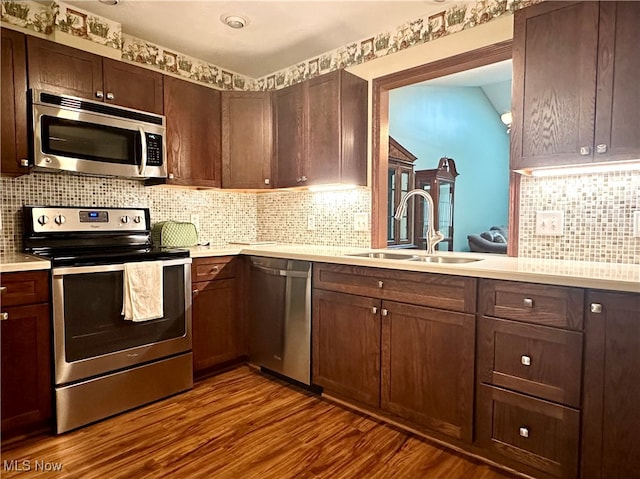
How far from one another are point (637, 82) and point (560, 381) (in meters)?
1.24

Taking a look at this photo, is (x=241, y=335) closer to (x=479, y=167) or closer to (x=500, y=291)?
(x=500, y=291)

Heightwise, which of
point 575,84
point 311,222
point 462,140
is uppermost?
point 462,140

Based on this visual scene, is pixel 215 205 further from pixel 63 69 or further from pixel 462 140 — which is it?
pixel 462 140

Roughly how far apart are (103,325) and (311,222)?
1667 millimetres

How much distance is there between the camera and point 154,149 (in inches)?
102

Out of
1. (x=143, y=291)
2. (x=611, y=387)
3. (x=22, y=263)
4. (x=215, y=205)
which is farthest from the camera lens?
(x=215, y=205)

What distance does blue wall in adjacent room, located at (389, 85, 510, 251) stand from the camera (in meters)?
4.84

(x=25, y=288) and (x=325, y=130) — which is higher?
(x=325, y=130)

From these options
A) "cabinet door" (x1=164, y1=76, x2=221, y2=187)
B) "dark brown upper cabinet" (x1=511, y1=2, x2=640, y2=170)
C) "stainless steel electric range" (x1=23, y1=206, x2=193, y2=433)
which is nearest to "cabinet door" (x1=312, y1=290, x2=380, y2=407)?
"stainless steel electric range" (x1=23, y1=206, x2=193, y2=433)

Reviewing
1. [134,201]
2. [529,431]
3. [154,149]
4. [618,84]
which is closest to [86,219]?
[134,201]

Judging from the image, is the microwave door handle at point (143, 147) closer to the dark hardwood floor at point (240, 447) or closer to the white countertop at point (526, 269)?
the white countertop at point (526, 269)

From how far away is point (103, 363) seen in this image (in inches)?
82.7

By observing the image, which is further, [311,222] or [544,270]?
[311,222]

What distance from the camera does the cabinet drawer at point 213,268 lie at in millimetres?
Result: 2564
